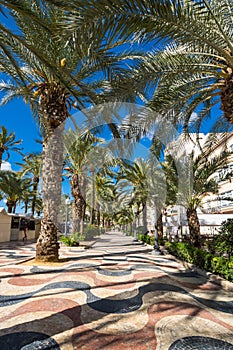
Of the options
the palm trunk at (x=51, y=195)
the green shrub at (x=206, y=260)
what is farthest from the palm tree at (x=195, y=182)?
the palm trunk at (x=51, y=195)

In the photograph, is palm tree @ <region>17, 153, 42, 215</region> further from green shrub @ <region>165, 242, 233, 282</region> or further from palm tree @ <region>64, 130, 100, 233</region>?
green shrub @ <region>165, 242, 233, 282</region>

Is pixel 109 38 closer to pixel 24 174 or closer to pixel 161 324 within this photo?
pixel 161 324

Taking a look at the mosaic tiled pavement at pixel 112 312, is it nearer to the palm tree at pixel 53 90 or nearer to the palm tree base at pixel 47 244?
the palm tree base at pixel 47 244

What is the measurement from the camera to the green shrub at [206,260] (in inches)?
207

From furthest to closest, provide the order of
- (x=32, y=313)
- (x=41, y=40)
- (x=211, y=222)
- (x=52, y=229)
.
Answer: (x=211, y=222), (x=52, y=229), (x=41, y=40), (x=32, y=313)

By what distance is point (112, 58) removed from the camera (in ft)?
21.1

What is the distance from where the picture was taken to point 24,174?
77.4 feet

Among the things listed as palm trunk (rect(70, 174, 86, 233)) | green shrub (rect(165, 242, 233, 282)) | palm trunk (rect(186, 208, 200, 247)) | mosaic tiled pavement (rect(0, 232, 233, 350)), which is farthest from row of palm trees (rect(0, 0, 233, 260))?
palm trunk (rect(70, 174, 86, 233))

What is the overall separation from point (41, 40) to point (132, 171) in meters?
12.2

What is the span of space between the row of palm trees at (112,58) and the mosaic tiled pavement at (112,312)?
2956 millimetres

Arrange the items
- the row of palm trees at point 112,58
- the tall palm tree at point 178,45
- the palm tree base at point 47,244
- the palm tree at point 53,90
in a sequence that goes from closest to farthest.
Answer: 1. the tall palm tree at point 178,45
2. the row of palm trees at point 112,58
3. the palm tree at point 53,90
4. the palm tree base at point 47,244

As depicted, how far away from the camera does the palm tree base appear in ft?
23.8

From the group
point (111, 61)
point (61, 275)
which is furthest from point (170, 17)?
point (61, 275)

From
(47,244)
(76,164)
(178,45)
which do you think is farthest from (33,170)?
(178,45)
